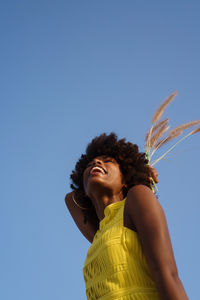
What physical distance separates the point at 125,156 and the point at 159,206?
4.59ft

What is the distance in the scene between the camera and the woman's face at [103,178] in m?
3.65

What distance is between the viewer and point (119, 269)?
2750 millimetres

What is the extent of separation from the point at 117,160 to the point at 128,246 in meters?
1.45

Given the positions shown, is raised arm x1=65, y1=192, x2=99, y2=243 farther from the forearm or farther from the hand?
the forearm

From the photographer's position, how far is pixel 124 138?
14.8 ft

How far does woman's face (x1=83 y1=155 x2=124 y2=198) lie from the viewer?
3.65m

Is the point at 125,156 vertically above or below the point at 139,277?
above

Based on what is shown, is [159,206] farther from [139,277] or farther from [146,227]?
[139,277]

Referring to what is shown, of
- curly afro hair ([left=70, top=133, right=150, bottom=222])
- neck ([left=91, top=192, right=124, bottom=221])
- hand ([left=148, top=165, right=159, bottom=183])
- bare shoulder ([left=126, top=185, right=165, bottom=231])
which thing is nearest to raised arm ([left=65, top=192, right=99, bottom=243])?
curly afro hair ([left=70, top=133, right=150, bottom=222])

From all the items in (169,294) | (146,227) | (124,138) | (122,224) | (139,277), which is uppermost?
(124,138)

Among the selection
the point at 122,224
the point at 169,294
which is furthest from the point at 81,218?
the point at 169,294

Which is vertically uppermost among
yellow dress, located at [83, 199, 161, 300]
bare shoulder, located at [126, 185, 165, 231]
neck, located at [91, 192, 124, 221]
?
neck, located at [91, 192, 124, 221]

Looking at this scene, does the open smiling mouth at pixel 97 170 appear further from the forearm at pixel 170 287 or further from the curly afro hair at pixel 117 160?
the forearm at pixel 170 287

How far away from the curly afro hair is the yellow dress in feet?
2.94
